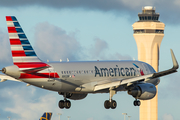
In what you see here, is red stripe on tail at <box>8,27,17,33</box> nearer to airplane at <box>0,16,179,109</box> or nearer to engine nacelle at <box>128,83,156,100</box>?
airplane at <box>0,16,179,109</box>

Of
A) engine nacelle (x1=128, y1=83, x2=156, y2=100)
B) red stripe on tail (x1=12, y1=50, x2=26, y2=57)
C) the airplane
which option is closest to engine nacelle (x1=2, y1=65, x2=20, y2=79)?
the airplane

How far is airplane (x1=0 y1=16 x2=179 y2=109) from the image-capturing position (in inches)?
3001

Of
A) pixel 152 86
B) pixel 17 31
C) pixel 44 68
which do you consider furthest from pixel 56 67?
pixel 152 86

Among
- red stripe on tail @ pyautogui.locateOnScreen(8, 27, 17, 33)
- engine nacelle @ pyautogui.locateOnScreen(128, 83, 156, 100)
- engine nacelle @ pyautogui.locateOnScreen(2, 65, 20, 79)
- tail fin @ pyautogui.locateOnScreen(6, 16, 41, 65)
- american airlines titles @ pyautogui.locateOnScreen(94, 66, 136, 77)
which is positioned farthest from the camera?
american airlines titles @ pyautogui.locateOnScreen(94, 66, 136, 77)

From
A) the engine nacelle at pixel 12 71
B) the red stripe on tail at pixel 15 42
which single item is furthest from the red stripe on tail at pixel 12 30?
the engine nacelle at pixel 12 71

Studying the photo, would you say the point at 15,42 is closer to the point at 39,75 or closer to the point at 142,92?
the point at 39,75

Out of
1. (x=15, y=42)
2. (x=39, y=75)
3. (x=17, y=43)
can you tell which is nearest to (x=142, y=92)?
(x=39, y=75)

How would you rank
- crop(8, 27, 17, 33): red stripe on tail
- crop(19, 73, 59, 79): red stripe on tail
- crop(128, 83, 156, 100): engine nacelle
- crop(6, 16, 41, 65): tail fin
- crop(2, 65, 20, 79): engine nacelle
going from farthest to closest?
1. crop(128, 83, 156, 100): engine nacelle
2. crop(8, 27, 17, 33): red stripe on tail
3. crop(6, 16, 41, 65): tail fin
4. crop(19, 73, 59, 79): red stripe on tail
5. crop(2, 65, 20, 79): engine nacelle

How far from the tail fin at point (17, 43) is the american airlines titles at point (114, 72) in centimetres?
1328

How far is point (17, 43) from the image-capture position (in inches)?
3002

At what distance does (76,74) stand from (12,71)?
39.9ft

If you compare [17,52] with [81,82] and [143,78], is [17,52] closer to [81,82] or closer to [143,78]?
[81,82]

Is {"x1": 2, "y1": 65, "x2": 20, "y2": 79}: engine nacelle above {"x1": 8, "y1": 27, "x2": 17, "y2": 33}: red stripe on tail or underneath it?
underneath

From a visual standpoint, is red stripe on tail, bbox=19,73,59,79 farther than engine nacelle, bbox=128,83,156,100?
No
